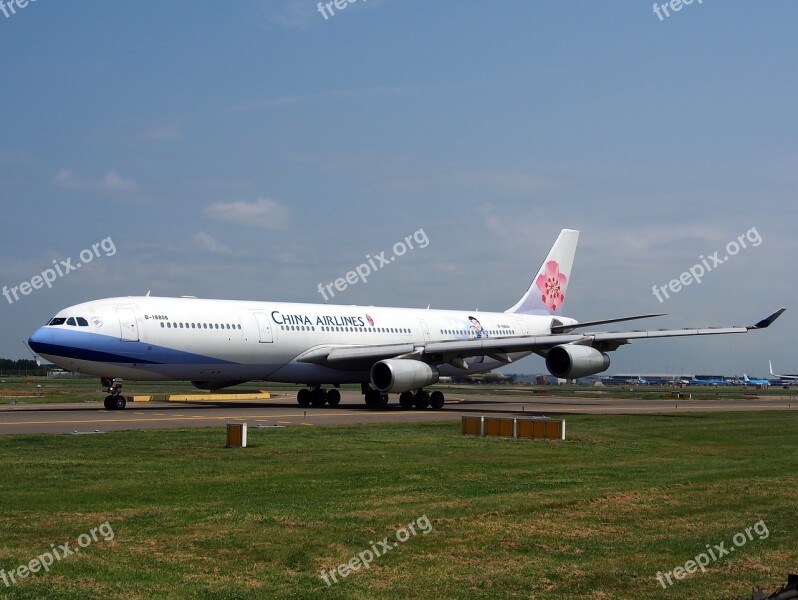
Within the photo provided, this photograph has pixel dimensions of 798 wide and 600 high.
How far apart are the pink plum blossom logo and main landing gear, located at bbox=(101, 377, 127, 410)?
29619 mm

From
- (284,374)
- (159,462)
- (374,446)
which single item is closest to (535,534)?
(159,462)

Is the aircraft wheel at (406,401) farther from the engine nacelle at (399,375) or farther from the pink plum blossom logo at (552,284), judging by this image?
the pink plum blossom logo at (552,284)

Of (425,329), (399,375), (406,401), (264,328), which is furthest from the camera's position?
(425,329)

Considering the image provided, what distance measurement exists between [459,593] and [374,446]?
13269 mm

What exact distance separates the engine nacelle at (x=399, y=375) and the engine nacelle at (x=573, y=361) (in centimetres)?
550

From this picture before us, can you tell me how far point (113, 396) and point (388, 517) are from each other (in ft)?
85.9

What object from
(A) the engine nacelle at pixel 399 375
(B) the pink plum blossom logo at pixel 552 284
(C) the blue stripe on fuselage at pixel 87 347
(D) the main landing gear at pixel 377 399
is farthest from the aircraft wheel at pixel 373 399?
(B) the pink plum blossom logo at pixel 552 284

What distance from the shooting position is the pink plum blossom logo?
59.3 meters

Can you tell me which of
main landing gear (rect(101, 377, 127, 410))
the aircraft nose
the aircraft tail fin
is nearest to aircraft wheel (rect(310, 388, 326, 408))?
main landing gear (rect(101, 377, 127, 410))

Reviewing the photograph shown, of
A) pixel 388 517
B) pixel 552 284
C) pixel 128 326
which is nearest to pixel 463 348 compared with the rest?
pixel 128 326

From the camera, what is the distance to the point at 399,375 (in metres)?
39.9

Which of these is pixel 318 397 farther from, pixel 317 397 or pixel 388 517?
pixel 388 517

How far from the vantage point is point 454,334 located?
5112 cm

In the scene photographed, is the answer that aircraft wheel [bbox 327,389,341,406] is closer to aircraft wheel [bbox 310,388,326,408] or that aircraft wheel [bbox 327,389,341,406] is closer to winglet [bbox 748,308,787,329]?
aircraft wheel [bbox 310,388,326,408]
